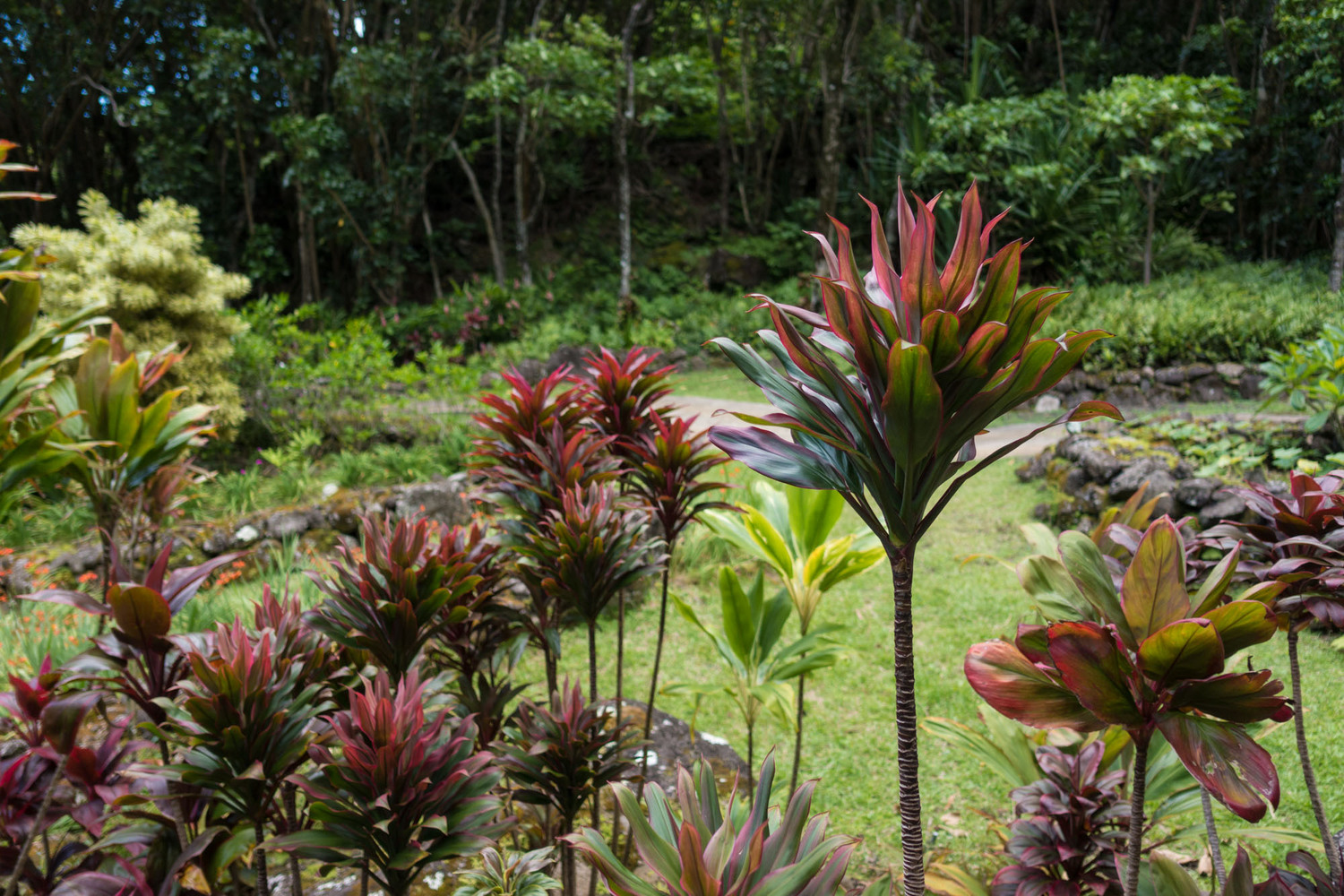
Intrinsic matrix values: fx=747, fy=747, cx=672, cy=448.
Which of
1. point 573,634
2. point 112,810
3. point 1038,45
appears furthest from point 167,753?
point 1038,45

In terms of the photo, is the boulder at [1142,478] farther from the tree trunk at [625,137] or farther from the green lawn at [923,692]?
the tree trunk at [625,137]

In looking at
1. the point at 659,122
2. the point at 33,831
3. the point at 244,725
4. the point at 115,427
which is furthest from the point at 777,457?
the point at 659,122

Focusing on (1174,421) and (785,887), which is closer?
(785,887)

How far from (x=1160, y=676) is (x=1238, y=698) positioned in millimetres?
91

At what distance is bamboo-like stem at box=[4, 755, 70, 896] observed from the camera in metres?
1.50

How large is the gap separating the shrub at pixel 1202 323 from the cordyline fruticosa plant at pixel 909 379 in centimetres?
742

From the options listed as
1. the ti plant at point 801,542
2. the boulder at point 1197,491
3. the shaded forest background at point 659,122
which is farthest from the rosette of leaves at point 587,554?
the shaded forest background at point 659,122

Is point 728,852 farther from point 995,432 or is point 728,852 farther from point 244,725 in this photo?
point 995,432

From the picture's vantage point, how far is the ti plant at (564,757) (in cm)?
158

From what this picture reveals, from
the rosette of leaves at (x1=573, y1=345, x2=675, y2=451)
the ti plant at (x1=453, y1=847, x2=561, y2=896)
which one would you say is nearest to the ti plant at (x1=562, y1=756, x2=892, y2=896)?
the ti plant at (x1=453, y1=847, x2=561, y2=896)

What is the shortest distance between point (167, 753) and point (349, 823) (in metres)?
0.68

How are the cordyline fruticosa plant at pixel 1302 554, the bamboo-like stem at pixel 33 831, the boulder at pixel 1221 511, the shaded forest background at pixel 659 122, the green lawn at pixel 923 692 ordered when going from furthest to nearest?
the shaded forest background at pixel 659 122
the boulder at pixel 1221 511
the green lawn at pixel 923 692
the bamboo-like stem at pixel 33 831
the cordyline fruticosa plant at pixel 1302 554

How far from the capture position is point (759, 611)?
2.26 meters

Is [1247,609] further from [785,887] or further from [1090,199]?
[1090,199]
